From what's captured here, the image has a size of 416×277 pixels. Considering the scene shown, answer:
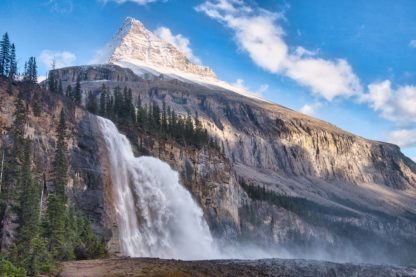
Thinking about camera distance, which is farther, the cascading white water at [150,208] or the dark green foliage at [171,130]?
the dark green foliage at [171,130]

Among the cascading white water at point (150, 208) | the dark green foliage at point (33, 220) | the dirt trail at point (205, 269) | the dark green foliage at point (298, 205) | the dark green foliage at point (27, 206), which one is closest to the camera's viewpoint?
the dark green foliage at point (33, 220)

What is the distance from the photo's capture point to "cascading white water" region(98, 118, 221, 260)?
67625mm

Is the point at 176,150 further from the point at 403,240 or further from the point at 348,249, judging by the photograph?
the point at 403,240

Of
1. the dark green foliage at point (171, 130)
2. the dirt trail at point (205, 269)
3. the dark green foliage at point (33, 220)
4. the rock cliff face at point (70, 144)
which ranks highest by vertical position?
the dark green foliage at point (171, 130)

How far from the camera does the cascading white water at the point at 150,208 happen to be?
67625mm

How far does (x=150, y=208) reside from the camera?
72.8 meters

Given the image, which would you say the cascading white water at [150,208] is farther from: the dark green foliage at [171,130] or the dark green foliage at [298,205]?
the dark green foliage at [298,205]

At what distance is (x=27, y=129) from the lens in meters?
58.7

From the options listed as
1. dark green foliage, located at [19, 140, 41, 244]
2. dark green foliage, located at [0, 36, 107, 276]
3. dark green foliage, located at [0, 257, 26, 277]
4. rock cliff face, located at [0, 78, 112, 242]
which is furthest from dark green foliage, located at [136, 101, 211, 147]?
dark green foliage, located at [0, 257, 26, 277]

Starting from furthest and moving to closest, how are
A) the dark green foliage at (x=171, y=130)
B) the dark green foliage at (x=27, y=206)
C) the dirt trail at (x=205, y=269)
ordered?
the dark green foliage at (x=171, y=130), the dark green foliage at (x=27, y=206), the dirt trail at (x=205, y=269)

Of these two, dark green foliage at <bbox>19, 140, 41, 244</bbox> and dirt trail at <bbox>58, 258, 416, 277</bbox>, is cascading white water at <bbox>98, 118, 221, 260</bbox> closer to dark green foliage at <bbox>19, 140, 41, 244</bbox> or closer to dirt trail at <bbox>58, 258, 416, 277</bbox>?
dirt trail at <bbox>58, 258, 416, 277</bbox>

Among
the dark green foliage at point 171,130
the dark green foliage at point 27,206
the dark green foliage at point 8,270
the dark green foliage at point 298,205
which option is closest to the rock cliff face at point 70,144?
the dark green foliage at point 27,206

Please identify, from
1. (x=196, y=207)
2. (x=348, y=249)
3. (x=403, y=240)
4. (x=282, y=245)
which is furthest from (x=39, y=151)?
(x=403, y=240)

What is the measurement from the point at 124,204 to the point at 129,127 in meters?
19.0
